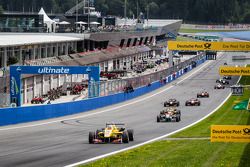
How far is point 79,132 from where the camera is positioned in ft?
128

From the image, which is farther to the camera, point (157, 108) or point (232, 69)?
point (157, 108)

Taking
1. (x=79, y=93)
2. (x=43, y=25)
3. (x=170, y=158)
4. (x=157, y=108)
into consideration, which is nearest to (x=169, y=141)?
(x=170, y=158)

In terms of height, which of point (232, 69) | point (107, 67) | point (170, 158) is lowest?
point (107, 67)

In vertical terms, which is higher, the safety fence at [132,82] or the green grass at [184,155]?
the green grass at [184,155]

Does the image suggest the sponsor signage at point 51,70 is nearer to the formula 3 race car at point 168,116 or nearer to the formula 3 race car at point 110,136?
the formula 3 race car at point 168,116

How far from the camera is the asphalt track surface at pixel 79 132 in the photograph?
26.6 m

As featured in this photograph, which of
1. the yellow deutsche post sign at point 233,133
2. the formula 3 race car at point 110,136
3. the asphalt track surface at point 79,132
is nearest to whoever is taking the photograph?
the yellow deutsche post sign at point 233,133

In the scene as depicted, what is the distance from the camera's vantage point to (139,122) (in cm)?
4819

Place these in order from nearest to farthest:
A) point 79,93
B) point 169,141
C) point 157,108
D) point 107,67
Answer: point 169,141
point 157,108
point 79,93
point 107,67

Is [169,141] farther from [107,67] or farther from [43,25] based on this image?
[43,25]

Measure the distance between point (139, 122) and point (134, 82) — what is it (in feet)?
117

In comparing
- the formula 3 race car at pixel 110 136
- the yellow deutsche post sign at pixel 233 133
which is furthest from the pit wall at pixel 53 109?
the yellow deutsche post sign at pixel 233 133

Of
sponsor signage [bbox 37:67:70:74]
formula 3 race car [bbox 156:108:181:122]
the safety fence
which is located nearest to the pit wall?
the safety fence

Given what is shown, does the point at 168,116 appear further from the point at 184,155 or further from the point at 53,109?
the point at 184,155
